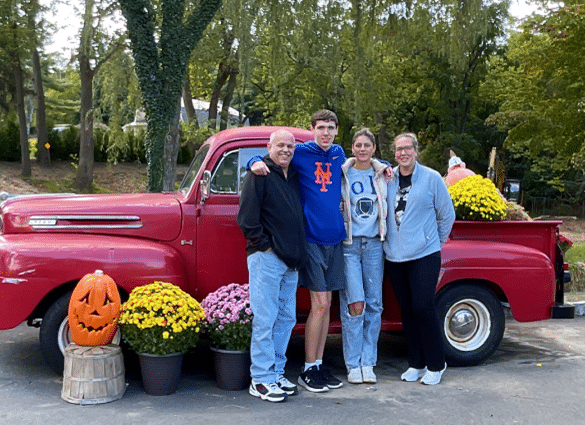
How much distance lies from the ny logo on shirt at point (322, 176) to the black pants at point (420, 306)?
3.04ft

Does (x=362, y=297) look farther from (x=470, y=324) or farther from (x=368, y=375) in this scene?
(x=470, y=324)

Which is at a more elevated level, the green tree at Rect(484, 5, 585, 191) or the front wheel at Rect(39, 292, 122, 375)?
the green tree at Rect(484, 5, 585, 191)

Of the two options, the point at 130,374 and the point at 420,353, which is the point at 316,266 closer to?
the point at 420,353

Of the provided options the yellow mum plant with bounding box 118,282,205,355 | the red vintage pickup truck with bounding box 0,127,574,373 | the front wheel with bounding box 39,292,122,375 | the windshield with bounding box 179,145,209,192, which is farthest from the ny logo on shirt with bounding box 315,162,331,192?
the front wheel with bounding box 39,292,122,375

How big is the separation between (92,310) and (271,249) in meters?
1.41

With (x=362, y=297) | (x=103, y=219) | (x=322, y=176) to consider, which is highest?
(x=322, y=176)

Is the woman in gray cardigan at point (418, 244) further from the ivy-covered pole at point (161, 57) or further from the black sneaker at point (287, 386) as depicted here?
the ivy-covered pole at point (161, 57)

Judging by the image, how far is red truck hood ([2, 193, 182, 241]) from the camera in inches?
229

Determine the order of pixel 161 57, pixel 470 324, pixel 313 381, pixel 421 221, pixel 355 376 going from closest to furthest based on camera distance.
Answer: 1. pixel 313 381
2. pixel 421 221
3. pixel 355 376
4. pixel 470 324
5. pixel 161 57

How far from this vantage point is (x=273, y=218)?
5.07 meters

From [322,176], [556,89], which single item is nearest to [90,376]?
[322,176]

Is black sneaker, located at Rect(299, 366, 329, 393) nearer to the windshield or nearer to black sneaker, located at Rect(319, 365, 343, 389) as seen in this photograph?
black sneaker, located at Rect(319, 365, 343, 389)

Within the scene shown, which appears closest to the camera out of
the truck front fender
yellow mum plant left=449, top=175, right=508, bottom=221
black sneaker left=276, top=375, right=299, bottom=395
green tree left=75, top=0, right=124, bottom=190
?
black sneaker left=276, top=375, right=299, bottom=395

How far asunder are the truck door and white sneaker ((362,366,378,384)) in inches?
50.1
